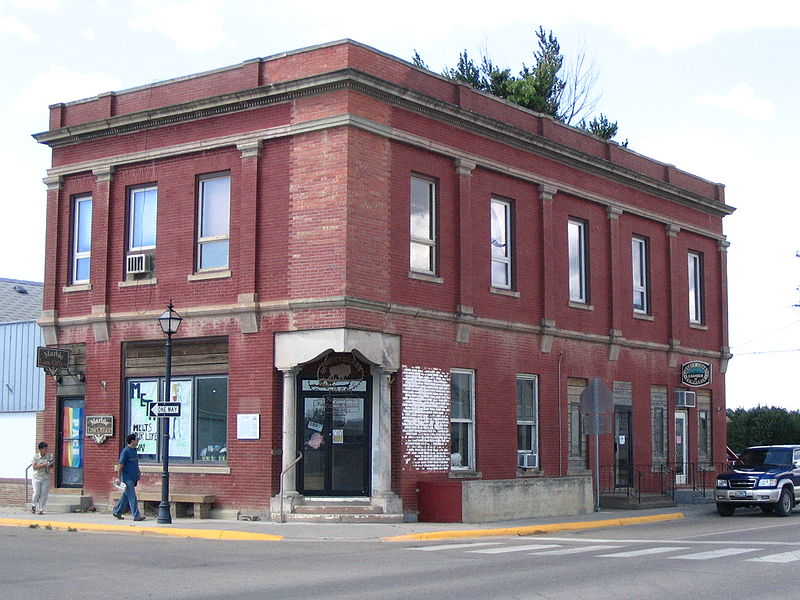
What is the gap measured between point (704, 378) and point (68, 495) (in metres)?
17.5

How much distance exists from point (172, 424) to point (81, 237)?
16.9 ft

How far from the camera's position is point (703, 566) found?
1456cm

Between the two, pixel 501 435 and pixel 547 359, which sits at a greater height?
pixel 547 359

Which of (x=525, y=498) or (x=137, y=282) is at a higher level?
(x=137, y=282)

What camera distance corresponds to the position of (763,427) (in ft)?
153

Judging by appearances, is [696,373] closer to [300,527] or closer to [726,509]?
[726,509]

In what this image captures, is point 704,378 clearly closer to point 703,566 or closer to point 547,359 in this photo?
point 547,359

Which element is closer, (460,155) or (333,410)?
(333,410)

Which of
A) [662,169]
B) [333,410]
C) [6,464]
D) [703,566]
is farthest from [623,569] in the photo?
[662,169]

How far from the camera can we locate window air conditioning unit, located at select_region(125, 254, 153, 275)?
24.8 m

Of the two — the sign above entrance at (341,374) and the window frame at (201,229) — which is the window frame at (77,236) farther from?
the sign above entrance at (341,374)

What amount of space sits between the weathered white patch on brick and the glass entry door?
3.05ft

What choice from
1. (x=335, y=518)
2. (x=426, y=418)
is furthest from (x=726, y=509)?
(x=335, y=518)

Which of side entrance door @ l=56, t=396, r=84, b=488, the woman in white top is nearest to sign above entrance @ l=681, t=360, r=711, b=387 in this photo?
side entrance door @ l=56, t=396, r=84, b=488
